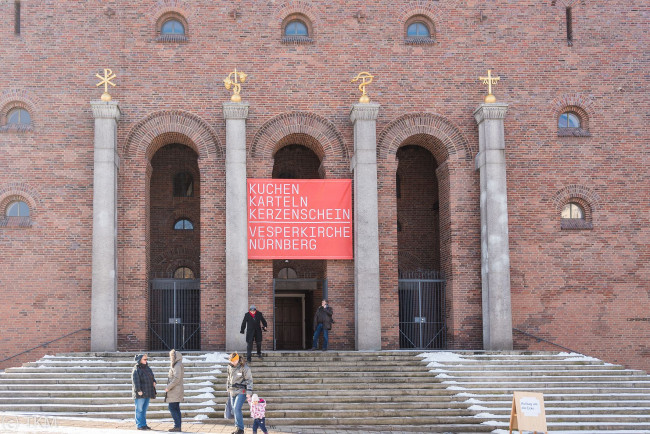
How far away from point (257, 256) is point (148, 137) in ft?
16.7

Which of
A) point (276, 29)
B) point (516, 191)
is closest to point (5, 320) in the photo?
point (276, 29)

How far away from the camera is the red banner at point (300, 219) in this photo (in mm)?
26234

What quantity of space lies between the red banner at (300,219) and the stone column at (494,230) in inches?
167

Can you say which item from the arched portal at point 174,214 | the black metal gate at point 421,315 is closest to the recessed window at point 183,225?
the arched portal at point 174,214

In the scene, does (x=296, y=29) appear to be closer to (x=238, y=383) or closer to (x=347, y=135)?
(x=347, y=135)

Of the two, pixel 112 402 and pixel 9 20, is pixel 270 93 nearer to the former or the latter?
pixel 9 20

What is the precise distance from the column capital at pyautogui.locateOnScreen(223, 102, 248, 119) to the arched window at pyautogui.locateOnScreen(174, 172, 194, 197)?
4750 mm

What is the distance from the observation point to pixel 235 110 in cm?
2612

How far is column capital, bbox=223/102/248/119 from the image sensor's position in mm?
26109

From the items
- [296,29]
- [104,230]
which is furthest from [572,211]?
[104,230]

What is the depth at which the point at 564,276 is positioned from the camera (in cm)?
2678

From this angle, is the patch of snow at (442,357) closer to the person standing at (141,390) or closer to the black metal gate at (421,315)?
the black metal gate at (421,315)

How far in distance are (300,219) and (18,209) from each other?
8743 mm

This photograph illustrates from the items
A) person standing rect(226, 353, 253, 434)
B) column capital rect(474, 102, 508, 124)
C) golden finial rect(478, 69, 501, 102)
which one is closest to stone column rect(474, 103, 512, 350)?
column capital rect(474, 102, 508, 124)
